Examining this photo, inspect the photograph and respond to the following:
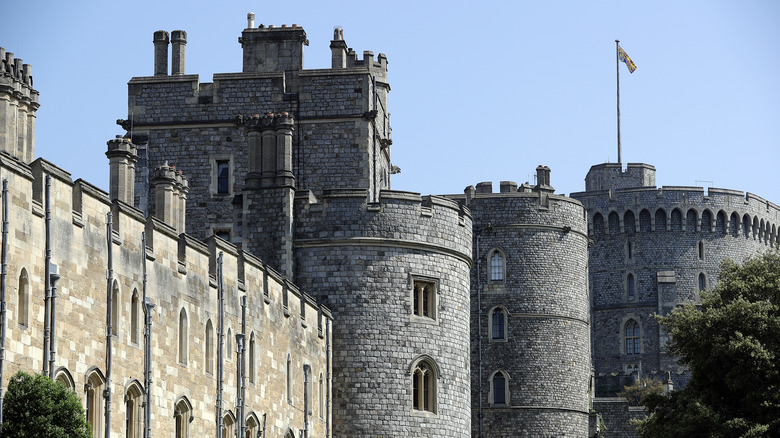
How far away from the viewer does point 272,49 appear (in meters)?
46.2

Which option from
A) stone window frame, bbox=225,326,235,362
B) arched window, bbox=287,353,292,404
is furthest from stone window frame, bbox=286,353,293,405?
stone window frame, bbox=225,326,235,362

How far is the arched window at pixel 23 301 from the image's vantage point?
893 inches

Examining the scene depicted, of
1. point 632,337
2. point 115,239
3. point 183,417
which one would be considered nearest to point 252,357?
point 183,417

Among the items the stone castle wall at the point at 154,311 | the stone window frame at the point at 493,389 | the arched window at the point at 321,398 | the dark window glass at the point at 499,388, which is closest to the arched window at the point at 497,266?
the stone window frame at the point at 493,389

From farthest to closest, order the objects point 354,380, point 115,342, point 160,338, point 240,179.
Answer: point 240,179, point 354,380, point 160,338, point 115,342

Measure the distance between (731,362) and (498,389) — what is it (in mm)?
14439

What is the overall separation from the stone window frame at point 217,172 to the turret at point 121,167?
35.8 feet

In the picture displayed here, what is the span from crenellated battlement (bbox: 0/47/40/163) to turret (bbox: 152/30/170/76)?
17.6 m

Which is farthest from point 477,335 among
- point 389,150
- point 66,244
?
point 66,244

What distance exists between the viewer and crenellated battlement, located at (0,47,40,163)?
2583 cm

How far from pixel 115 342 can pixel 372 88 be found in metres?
20.7

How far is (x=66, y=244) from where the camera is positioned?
24.2m

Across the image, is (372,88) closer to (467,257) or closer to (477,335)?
(467,257)

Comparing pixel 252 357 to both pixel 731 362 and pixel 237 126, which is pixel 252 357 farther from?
pixel 731 362
